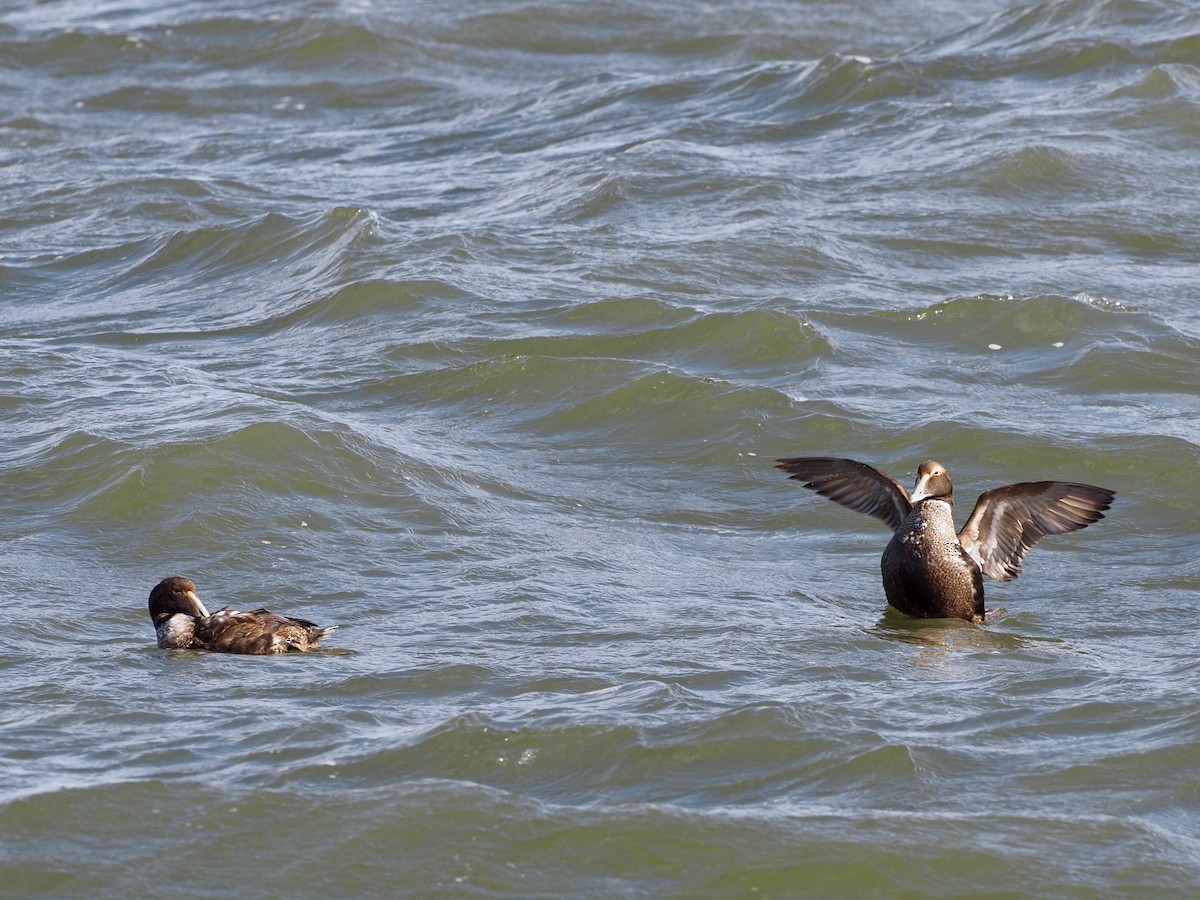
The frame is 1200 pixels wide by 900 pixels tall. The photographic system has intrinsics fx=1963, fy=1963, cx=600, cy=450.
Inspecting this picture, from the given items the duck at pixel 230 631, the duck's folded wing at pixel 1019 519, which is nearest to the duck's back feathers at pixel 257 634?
the duck at pixel 230 631

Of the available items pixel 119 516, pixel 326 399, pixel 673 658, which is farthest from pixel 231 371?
pixel 673 658

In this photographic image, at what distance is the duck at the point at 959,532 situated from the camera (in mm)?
8484

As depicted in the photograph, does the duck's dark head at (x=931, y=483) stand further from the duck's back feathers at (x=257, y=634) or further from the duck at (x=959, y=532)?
the duck's back feathers at (x=257, y=634)

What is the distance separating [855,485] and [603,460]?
6.90 ft

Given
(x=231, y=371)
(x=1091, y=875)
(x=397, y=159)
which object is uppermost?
(x=397, y=159)

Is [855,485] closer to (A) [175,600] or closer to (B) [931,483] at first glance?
(B) [931,483]

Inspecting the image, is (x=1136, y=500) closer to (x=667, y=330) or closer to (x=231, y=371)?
(x=667, y=330)

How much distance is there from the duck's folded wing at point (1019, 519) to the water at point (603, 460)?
0.70 feet

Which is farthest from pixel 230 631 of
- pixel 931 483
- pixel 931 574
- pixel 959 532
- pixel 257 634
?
pixel 959 532

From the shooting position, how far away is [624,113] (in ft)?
60.3

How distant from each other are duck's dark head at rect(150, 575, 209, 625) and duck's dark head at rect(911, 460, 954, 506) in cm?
313

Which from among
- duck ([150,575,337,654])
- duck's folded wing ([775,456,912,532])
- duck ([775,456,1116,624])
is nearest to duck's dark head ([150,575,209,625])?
duck ([150,575,337,654])

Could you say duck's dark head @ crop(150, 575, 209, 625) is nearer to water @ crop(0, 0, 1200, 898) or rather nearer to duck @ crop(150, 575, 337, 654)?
duck @ crop(150, 575, 337, 654)

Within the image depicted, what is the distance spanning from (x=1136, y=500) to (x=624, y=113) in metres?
9.32
